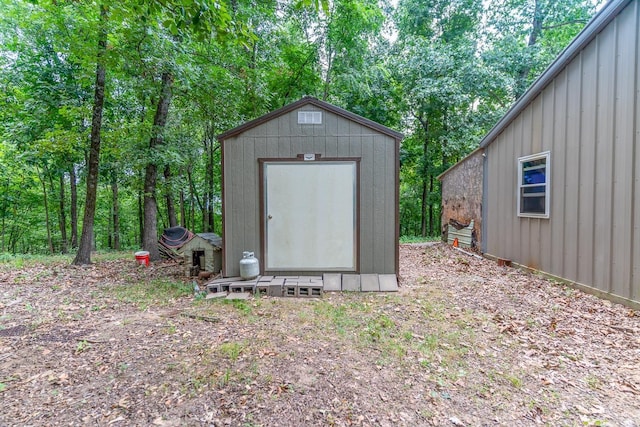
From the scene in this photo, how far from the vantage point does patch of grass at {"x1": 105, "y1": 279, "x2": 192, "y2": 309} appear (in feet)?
13.4

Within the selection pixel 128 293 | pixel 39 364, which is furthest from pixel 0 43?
pixel 39 364

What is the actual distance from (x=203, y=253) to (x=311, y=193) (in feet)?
7.09

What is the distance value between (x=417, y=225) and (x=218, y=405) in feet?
46.9

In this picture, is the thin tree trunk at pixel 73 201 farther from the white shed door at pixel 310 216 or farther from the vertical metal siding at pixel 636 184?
the vertical metal siding at pixel 636 184

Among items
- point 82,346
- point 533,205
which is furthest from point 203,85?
point 533,205

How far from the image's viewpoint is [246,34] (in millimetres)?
3035

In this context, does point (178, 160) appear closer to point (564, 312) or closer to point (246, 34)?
point (246, 34)

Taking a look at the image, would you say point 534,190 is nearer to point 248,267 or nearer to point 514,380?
point 514,380

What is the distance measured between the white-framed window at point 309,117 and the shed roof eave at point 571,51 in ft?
12.2

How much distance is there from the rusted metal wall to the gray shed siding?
1.67 metres

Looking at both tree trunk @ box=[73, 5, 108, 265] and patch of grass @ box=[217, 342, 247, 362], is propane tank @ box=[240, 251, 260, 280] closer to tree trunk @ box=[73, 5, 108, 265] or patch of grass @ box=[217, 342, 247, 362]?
patch of grass @ box=[217, 342, 247, 362]

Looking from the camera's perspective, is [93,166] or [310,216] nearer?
[310,216]

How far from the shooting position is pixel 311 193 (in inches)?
187

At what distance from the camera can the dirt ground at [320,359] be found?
1928 mm
